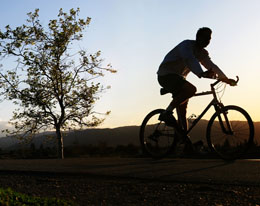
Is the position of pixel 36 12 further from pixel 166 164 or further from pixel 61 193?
pixel 61 193

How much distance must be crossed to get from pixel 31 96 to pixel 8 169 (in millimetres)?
13912

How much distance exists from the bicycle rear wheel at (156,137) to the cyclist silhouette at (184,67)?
0.48 m

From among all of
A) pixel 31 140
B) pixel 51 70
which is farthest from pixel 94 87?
pixel 31 140

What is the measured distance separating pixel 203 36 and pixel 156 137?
92.7 inches

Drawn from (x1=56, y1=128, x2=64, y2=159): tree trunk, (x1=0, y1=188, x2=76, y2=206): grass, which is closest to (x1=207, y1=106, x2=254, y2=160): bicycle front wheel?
(x1=0, y1=188, x2=76, y2=206): grass

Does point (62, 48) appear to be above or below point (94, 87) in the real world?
above

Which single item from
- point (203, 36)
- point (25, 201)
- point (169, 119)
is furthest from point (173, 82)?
point (25, 201)

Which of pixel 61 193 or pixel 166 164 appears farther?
pixel 166 164

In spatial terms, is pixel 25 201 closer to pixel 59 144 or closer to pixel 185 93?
pixel 185 93

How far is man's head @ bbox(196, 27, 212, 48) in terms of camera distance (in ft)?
23.5

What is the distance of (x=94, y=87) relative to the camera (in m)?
21.1

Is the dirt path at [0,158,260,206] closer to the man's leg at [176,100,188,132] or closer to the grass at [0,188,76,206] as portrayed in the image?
the grass at [0,188,76,206]

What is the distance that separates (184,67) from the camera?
7516 mm

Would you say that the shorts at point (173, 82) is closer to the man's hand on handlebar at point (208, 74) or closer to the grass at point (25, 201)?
the man's hand on handlebar at point (208, 74)
